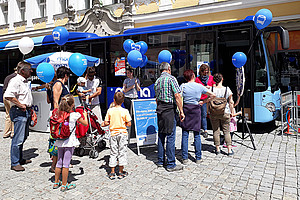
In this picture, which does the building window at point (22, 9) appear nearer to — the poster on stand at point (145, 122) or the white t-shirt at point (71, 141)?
the poster on stand at point (145, 122)

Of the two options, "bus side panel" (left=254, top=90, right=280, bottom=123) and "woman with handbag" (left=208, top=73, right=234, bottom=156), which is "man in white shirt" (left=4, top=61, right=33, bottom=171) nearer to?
"woman with handbag" (left=208, top=73, right=234, bottom=156)

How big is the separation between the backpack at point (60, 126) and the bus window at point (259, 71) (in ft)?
17.9

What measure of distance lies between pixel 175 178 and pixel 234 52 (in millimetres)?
4648

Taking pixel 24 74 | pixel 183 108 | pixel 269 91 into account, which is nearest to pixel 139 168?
pixel 183 108

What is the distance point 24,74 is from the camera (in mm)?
4918

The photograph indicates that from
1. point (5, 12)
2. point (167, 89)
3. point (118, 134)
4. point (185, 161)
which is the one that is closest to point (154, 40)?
point (167, 89)

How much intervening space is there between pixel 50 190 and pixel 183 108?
266 cm

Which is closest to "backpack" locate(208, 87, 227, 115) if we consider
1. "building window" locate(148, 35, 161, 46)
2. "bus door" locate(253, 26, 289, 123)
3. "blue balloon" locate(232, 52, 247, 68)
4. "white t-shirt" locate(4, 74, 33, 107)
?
"blue balloon" locate(232, 52, 247, 68)

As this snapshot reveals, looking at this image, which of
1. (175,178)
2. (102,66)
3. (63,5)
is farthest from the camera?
(63,5)

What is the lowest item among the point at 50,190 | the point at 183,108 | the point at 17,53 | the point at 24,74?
the point at 50,190

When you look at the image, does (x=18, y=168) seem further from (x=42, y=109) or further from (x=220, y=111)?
(x=220, y=111)

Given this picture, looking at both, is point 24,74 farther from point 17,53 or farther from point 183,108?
point 17,53

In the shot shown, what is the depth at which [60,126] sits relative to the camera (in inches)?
157

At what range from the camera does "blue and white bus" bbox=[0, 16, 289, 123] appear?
7516 mm
